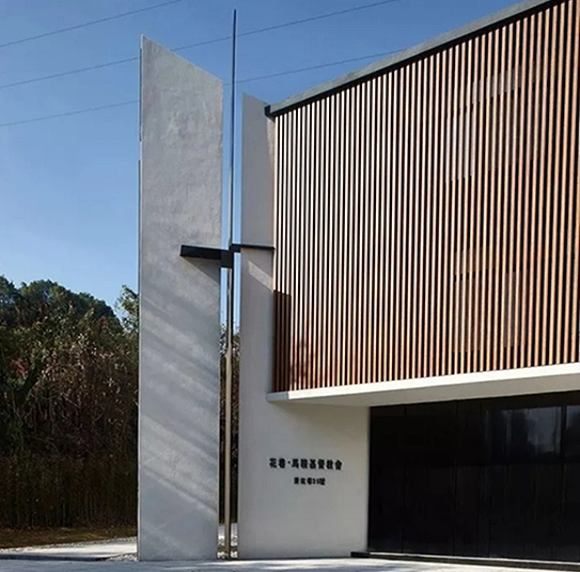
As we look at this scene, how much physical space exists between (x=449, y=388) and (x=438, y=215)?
1.84 meters

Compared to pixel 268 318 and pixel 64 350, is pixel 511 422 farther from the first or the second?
pixel 64 350

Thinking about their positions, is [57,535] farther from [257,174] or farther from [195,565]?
[257,174]

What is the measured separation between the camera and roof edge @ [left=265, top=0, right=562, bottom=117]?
35.0 ft

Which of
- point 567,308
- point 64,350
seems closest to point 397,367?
point 567,308

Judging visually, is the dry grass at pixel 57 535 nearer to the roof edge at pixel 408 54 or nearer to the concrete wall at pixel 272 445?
the concrete wall at pixel 272 445

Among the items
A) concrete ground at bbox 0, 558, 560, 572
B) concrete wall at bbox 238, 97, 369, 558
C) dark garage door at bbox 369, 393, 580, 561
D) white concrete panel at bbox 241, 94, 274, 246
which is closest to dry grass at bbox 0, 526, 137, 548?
concrete ground at bbox 0, 558, 560, 572

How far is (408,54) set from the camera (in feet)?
39.2

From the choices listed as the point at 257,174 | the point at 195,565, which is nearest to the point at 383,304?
the point at 257,174

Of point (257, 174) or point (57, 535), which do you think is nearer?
point (257, 174)

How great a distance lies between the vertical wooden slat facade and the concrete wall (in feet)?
0.77

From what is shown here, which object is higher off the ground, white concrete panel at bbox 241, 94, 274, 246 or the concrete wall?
white concrete panel at bbox 241, 94, 274, 246

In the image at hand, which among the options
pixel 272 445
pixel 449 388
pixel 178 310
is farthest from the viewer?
pixel 272 445

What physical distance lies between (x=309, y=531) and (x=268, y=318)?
2663 millimetres

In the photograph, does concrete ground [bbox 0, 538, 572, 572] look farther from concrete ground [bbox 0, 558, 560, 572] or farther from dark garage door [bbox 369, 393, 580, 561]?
dark garage door [bbox 369, 393, 580, 561]
